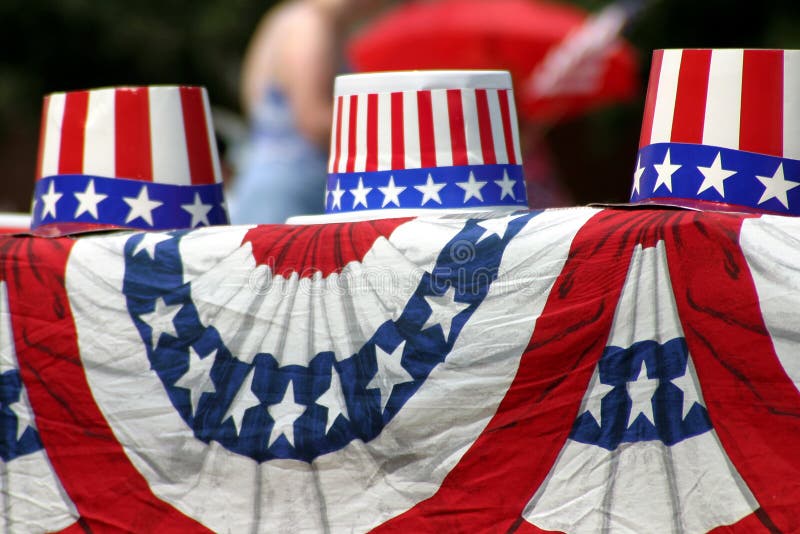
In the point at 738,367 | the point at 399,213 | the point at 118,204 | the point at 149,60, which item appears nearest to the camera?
the point at 738,367

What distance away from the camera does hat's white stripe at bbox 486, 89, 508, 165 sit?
47.5 inches

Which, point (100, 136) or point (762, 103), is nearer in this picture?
point (762, 103)

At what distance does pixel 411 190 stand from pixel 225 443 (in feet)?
1.10

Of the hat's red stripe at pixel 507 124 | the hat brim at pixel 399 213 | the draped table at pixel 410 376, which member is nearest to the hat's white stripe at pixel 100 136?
the draped table at pixel 410 376

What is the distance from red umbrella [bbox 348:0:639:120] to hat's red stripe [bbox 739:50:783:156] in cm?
399

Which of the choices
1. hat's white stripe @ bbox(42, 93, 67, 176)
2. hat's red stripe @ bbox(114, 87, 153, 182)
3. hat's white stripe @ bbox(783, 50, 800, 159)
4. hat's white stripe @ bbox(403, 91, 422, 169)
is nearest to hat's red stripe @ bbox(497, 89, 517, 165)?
hat's white stripe @ bbox(403, 91, 422, 169)

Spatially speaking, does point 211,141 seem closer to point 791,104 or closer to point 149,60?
point 791,104

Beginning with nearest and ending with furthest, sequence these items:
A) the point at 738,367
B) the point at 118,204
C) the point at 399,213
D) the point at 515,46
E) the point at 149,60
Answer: the point at 738,367 < the point at 399,213 < the point at 118,204 < the point at 515,46 < the point at 149,60

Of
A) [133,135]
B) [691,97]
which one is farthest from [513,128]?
[133,135]

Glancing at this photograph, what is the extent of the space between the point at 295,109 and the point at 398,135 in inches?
63.2

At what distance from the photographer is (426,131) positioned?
118 centimetres

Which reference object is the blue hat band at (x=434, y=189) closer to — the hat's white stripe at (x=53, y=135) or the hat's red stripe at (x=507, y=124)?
the hat's red stripe at (x=507, y=124)

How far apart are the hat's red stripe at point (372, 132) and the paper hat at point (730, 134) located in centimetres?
30

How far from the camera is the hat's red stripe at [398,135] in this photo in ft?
3.87
